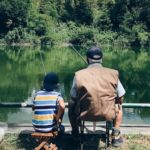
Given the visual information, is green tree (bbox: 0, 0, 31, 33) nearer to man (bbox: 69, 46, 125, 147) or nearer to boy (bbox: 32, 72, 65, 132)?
boy (bbox: 32, 72, 65, 132)

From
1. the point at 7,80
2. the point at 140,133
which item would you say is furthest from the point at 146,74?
the point at 140,133

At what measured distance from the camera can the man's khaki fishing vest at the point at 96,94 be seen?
525 centimetres

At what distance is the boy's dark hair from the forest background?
5489cm

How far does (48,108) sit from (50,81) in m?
0.36

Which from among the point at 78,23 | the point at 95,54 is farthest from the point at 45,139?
the point at 78,23

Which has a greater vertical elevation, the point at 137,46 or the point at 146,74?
the point at 146,74

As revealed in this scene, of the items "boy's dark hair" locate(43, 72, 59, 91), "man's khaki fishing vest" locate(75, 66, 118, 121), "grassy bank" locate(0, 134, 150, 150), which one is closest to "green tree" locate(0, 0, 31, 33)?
"grassy bank" locate(0, 134, 150, 150)

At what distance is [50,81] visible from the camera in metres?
5.55

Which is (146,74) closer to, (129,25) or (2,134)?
(2,134)

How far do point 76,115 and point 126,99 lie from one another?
40.8ft

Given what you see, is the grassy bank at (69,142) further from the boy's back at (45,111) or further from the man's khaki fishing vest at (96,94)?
the man's khaki fishing vest at (96,94)

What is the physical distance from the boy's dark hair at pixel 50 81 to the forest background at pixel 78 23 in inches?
2161

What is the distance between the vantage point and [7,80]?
24438mm

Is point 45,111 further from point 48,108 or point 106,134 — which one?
point 106,134
